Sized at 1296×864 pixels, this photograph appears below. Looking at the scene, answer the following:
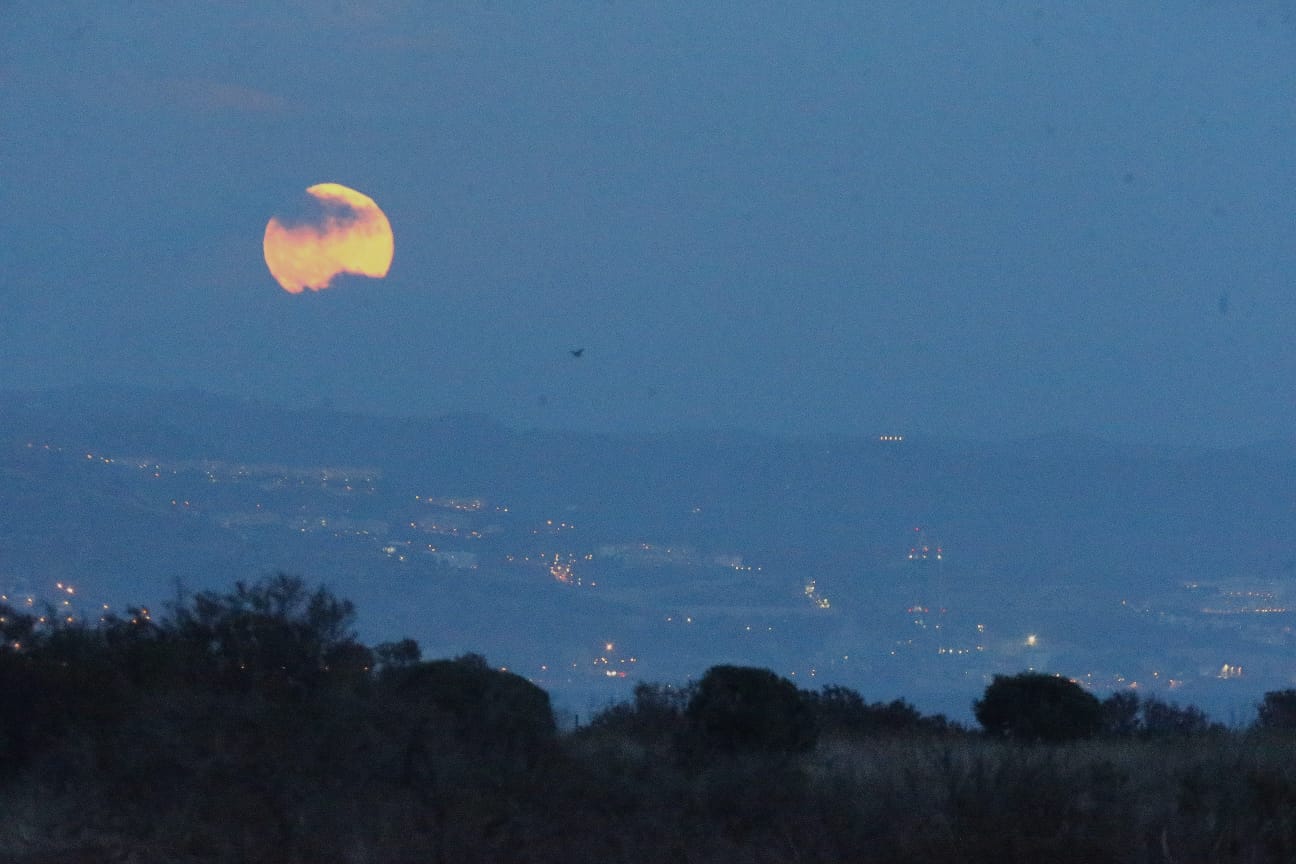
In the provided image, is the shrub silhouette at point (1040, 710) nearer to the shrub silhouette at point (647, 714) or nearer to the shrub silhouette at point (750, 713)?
the shrub silhouette at point (750, 713)

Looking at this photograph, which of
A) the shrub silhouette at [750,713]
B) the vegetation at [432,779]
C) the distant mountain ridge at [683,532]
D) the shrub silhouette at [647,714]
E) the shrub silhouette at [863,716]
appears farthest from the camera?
A: the distant mountain ridge at [683,532]

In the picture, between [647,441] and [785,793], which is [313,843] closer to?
[785,793]

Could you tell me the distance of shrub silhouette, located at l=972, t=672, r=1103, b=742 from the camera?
15516 millimetres

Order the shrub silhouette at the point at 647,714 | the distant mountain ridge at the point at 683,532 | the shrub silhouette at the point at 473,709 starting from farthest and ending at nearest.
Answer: the distant mountain ridge at the point at 683,532, the shrub silhouette at the point at 647,714, the shrub silhouette at the point at 473,709

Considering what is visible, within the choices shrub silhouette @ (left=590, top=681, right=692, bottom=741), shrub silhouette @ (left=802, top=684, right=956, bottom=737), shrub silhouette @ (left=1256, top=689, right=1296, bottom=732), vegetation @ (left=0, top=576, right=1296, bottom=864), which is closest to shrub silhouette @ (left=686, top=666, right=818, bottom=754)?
vegetation @ (left=0, top=576, right=1296, bottom=864)

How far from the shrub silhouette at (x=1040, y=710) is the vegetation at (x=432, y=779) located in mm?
3027

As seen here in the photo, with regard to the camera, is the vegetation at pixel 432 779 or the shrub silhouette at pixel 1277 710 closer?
the vegetation at pixel 432 779

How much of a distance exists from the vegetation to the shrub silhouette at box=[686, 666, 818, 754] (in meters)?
0.22

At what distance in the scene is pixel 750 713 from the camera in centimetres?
1305

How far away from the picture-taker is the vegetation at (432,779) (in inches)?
352

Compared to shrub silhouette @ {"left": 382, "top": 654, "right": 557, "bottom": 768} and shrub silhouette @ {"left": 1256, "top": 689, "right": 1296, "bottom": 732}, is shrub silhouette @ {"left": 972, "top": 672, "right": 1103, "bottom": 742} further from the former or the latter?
shrub silhouette @ {"left": 382, "top": 654, "right": 557, "bottom": 768}

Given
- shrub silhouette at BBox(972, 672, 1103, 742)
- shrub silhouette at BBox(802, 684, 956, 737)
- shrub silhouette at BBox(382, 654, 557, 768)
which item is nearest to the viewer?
shrub silhouette at BBox(382, 654, 557, 768)

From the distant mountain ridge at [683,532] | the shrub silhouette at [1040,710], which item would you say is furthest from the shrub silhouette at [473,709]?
the distant mountain ridge at [683,532]

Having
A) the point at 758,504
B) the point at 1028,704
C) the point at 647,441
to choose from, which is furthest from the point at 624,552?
the point at 1028,704
